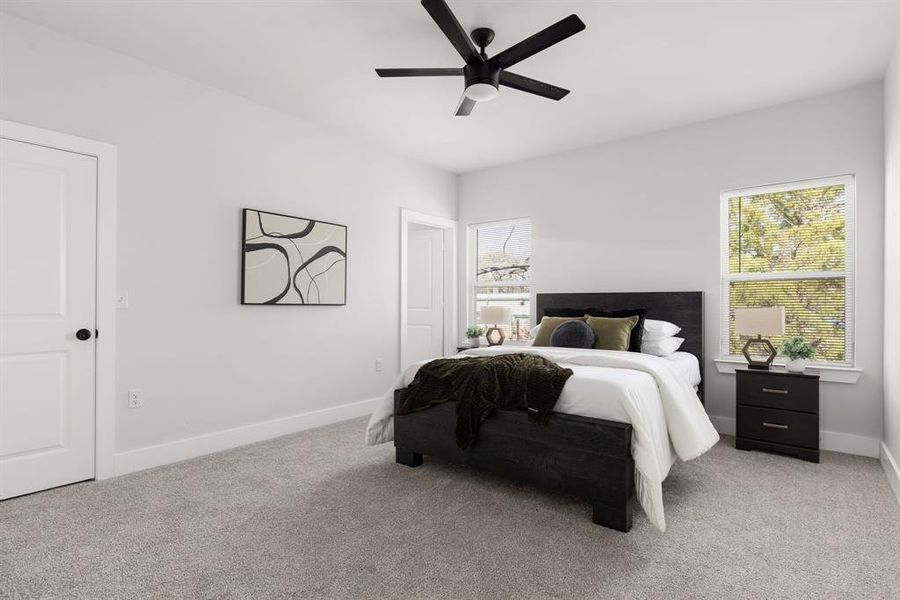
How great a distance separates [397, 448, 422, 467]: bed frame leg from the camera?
3.03 meters

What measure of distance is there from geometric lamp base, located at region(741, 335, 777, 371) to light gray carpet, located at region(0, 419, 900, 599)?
2.42 feet

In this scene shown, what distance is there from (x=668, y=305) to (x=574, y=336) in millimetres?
1063

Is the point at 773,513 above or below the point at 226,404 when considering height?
below

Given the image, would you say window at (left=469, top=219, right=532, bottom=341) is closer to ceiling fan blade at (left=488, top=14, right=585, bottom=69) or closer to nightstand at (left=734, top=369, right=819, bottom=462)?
nightstand at (left=734, top=369, right=819, bottom=462)

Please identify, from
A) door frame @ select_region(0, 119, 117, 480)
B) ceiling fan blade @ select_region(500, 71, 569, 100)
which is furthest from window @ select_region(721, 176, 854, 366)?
door frame @ select_region(0, 119, 117, 480)

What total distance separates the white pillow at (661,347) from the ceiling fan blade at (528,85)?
2033 mm

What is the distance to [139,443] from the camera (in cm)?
307

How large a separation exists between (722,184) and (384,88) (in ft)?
9.24

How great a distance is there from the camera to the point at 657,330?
3.81 m

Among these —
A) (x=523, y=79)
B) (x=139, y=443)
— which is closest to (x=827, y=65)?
(x=523, y=79)

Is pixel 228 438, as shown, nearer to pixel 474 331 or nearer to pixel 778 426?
pixel 474 331

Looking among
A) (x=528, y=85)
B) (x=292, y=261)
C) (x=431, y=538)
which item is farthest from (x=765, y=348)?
(x=292, y=261)

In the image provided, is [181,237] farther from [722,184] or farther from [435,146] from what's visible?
[722,184]

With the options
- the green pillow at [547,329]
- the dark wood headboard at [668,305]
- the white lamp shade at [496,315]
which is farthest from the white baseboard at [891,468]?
the white lamp shade at [496,315]
